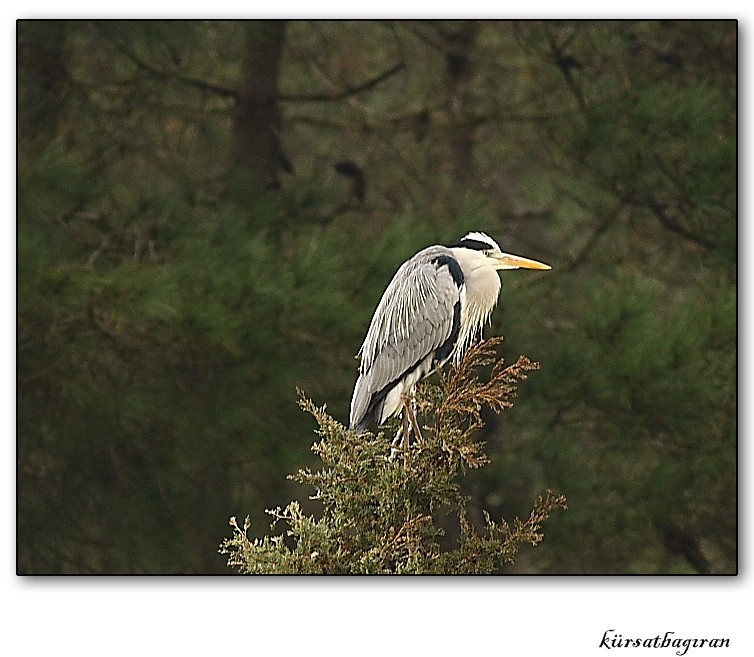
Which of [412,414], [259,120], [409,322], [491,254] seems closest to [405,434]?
[412,414]

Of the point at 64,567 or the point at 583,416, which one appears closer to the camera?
the point at 64,567

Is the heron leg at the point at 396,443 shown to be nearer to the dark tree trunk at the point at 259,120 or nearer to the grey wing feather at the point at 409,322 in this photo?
the grey wing feather at the point at 409,322

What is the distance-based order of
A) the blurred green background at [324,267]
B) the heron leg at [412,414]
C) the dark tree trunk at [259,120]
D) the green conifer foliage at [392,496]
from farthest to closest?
1. the dark tree trunk at [259,120]
2. the blurred green background at [324,267]
3. the heron leg at [412,414]
4. the green conifer foliage at [392,496]

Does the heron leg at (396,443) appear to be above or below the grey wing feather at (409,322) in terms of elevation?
below

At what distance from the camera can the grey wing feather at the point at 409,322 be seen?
1592 millimetres

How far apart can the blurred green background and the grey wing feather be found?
0.95ft

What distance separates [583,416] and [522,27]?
708mm

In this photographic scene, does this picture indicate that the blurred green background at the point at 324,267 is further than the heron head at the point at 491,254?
Yes

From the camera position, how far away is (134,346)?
1.88m

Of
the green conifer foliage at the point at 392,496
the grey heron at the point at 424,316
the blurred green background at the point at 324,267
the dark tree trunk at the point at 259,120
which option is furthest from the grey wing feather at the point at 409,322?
the dark tree trunk at the point at 259,120

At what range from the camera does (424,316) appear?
160 cm

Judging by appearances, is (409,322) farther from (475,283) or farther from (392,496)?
(392,496)

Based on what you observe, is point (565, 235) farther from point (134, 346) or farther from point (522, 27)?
point (134, 346)

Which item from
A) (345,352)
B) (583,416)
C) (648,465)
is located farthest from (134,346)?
(648,465)
